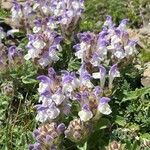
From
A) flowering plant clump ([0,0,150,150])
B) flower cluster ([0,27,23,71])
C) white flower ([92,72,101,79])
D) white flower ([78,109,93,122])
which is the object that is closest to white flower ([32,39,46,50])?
flowering plant clump ([0,0,150,150])

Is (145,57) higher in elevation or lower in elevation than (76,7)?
lower

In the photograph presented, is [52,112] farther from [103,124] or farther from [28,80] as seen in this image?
[28,80]

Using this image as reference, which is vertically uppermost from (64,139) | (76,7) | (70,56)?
(76,7)

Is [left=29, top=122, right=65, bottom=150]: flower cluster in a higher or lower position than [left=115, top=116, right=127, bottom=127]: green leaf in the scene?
higher

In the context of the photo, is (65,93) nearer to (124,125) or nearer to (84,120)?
(84,120)

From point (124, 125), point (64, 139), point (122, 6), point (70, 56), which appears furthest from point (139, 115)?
point (122, 6)

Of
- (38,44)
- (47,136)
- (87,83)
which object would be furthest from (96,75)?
(47,136)

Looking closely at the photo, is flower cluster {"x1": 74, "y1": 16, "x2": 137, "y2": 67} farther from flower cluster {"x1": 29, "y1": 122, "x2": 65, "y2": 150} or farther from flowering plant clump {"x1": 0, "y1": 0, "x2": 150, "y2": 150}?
flower cluster {"x1": 29, "y1": 122, "x2": 65, "y2": 150}
